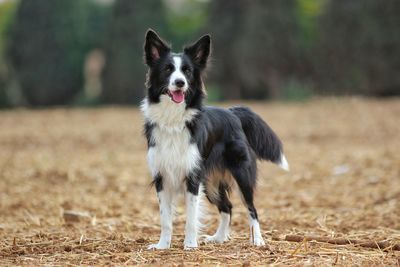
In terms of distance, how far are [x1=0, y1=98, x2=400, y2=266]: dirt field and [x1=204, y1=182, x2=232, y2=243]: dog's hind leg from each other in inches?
4.3

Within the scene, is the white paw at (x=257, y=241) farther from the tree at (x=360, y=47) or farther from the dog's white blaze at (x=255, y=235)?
the tree at (x=360, y=47)

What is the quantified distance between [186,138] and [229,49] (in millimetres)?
28896

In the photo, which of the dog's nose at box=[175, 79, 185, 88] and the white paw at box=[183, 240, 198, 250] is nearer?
the dog's nose at box=[175, 79, 185, 88]

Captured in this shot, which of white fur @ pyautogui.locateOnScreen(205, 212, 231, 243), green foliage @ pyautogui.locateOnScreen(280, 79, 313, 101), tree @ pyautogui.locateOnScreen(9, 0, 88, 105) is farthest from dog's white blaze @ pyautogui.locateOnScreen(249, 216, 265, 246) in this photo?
tree @ pyautogui.locateOnScreen(9, 0, 88, 105)

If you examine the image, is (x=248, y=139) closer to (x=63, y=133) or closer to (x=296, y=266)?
(x=296, y=266)

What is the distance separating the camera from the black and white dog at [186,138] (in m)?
5.27

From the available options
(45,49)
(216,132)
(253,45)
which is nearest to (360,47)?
(253,45)

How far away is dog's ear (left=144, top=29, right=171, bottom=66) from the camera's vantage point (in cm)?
533

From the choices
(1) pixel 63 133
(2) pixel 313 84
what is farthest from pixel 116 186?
(2) pixel 313 84

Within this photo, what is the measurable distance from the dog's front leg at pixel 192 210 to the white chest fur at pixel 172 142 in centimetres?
11

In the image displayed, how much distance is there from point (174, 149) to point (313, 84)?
2865cm

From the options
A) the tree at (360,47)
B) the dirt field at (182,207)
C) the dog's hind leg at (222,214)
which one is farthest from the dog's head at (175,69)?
the tree at (360,47)

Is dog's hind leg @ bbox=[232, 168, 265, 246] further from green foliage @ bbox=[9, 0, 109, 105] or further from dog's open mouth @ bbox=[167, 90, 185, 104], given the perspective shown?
green foliage @ bbox=[9, 0, 109, 105]

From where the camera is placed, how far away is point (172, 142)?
5.28 meters
